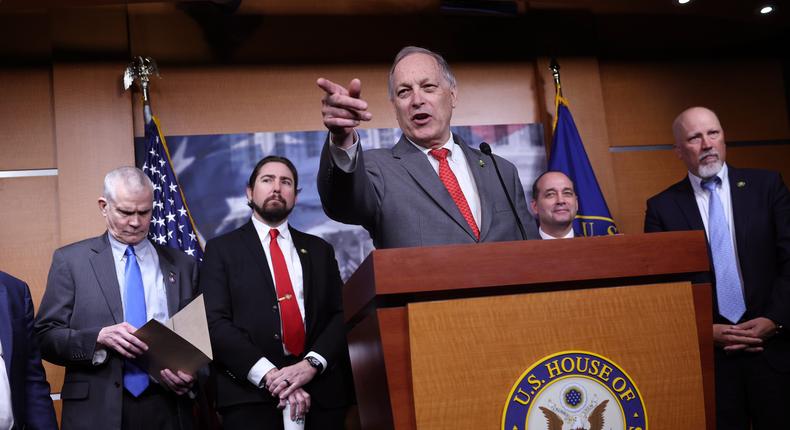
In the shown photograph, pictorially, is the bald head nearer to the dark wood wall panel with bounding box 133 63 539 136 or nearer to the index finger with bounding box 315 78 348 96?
the dark wood wall panel with bounding box 133 63 539 136

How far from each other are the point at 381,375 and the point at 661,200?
2.38 metres

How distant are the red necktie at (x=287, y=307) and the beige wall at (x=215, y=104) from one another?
1.30 meters

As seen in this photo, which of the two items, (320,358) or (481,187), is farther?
(320,358)

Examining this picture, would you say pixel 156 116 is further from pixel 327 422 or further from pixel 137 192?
pixel 327 422

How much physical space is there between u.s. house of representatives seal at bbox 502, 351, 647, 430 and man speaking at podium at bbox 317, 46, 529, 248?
0.55 meters

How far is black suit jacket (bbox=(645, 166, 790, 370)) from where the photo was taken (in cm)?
322

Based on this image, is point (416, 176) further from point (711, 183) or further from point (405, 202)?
point (711, 183)

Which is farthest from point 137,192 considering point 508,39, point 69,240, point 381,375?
point 508,39

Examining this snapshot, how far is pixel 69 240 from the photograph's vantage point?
4.25 m

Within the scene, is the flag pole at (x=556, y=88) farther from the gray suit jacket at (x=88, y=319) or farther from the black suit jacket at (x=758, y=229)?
the gray suit jacket at (x=88, y=319)

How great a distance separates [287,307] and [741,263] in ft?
6.10

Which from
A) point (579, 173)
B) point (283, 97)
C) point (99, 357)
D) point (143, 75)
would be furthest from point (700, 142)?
point (143, 75)

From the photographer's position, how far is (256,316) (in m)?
3.32

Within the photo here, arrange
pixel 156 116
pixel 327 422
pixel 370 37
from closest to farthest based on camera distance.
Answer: pixel 327 422 < pixel 156 116 < pixel 370 37
